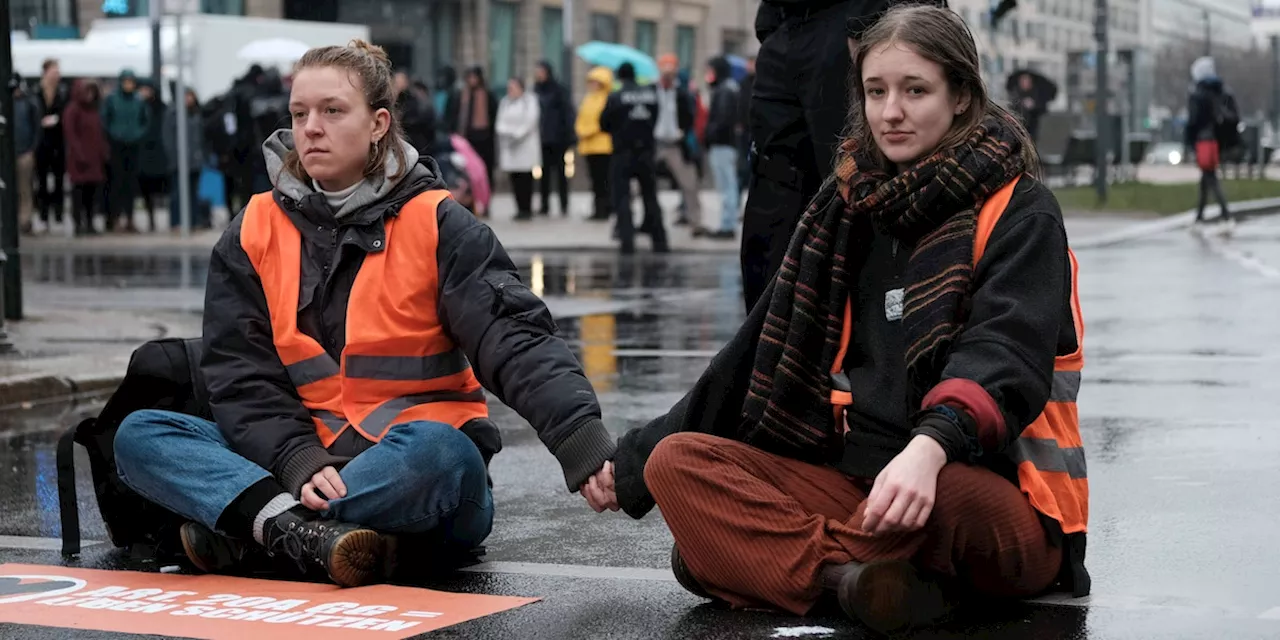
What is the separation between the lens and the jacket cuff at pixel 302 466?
4668mm

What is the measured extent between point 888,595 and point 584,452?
32.9 inches

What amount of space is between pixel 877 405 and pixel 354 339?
129 cm

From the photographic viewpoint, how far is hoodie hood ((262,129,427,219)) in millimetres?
4844

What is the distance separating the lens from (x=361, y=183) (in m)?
4.88

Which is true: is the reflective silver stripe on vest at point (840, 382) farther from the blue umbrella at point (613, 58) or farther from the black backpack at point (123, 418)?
the blue umbrella at point (613, 58)

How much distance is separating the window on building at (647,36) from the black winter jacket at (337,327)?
4383 centimetres

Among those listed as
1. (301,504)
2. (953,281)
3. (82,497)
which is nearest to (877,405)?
(953,281)

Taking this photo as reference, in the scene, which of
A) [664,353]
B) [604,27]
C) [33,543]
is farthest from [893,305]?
[604,27]

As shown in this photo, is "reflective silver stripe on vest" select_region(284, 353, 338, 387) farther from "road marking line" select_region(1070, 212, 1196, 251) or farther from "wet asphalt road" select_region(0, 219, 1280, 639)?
"road marking line" select_region(1070, 212, 1196, 251)

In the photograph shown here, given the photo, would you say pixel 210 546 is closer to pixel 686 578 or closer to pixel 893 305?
pixel 686 578

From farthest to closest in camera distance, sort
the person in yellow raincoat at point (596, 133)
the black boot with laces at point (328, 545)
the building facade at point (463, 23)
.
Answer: the building facade at point (463, 23)
the person in yellow raincoat at point (596, 133)
the black boot with laces at point (328, 545)

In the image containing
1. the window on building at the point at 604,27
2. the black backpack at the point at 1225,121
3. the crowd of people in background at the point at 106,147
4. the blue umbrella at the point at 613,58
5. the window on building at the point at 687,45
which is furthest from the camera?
the window on building at the point at 687,45

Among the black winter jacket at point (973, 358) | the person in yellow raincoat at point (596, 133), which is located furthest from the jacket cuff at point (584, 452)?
the person in yellow raincoat at point (596, 133)

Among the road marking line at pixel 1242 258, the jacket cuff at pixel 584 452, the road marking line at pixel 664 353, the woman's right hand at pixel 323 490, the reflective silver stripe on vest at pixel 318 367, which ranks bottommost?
the road marking line at pixel 1242 258
